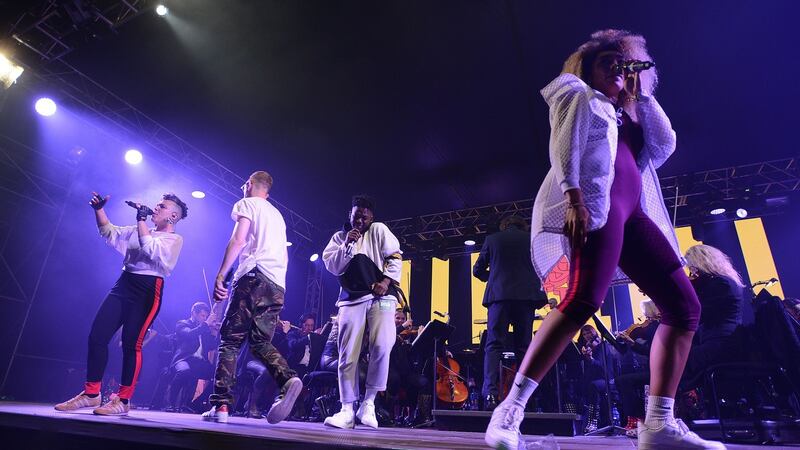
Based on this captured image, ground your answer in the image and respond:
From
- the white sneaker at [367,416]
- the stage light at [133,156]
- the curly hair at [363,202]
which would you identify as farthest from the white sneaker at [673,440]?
the stage light at [133,156]

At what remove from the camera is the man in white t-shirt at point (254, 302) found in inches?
115

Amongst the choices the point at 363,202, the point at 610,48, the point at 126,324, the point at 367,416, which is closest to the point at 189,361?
the point at 126,324

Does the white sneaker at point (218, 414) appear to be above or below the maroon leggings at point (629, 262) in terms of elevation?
below

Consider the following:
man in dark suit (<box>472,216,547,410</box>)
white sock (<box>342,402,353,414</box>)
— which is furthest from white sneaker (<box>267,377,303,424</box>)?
man in dark suit (<box>472,216,547,410</box>)

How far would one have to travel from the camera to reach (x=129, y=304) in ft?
11.3

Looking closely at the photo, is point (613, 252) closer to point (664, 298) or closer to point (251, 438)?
point (664, 298)

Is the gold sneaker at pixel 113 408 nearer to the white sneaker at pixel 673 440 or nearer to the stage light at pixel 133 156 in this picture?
the white sneaker at pixel 673 440

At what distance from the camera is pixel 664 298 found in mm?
1636

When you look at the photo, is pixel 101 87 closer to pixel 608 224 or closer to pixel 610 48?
pixel 610 48

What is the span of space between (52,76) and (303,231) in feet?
21.4

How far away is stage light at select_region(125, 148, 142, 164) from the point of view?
9.02m

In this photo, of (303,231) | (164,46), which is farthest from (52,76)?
(303,231)

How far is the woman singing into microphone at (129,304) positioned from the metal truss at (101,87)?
4.11 metres

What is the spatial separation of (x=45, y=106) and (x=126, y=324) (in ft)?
20.7
